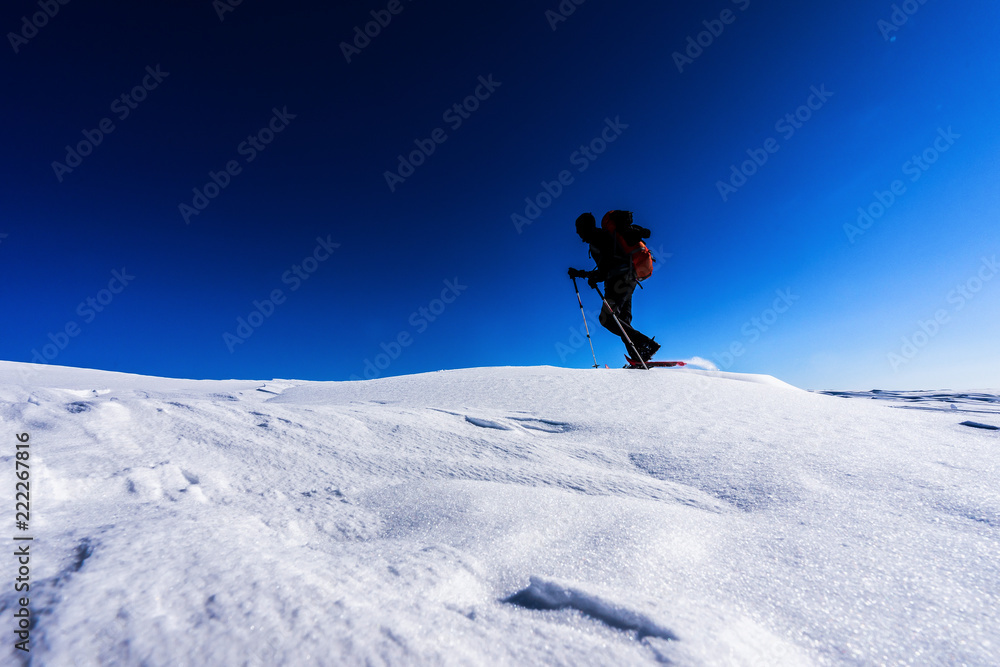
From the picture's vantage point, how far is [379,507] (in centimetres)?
136

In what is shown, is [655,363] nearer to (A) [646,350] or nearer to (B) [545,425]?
(A) [646,350]

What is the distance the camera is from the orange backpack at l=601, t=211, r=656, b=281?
7738mm

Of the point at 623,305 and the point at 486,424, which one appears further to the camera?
the point at 623,305

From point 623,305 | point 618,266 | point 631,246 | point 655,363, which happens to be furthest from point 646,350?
point 631,246

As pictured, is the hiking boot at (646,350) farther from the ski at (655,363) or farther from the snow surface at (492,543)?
the snow surface at (492,543)

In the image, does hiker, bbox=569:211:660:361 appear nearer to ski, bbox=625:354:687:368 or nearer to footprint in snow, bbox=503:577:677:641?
ski, bbox=625:354:687:368

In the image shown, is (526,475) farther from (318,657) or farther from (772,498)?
(318,657)

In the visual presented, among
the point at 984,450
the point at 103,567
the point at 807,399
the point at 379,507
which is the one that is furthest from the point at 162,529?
the point at 807,399

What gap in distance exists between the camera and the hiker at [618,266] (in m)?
7.81

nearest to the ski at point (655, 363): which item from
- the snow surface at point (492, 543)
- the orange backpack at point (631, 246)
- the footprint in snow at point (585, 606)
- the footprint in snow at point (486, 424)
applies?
the orange backpack at point (631, 246)

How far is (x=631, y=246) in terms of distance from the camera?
787 centimetres

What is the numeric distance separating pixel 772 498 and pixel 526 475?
95cm

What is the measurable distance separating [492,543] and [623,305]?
7.48 metres

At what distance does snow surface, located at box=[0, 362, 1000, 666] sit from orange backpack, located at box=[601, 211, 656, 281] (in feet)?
19.2
